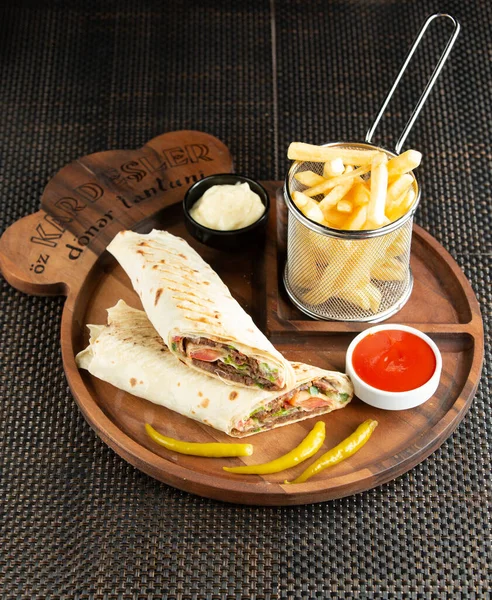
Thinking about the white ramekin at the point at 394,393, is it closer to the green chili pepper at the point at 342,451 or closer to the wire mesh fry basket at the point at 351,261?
the green chili pepper at the point at 342,451

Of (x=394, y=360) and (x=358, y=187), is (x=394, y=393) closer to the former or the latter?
(x=394, y=360)

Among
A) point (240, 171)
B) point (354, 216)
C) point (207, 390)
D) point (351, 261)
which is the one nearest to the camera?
point (207, 390)

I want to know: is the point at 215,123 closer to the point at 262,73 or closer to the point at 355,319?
the point at 262,73

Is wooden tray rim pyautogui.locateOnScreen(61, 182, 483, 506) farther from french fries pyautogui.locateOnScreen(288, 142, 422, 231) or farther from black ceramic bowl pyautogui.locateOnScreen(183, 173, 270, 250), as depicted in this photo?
black ceramic bowl pyautogui.locateOnScreen(183, 173, 270, 250)

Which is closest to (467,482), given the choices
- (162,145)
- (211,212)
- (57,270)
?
(211,212)

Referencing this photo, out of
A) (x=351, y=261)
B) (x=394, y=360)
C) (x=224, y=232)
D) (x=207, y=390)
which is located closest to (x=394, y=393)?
(x=394, y=360)

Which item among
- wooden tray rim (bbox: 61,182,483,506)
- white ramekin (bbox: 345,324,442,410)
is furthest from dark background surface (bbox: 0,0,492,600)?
white ramekin (bbox: 345,324,442,410)

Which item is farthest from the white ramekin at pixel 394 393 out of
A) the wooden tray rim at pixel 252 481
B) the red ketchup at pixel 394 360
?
the wooden tray rim at pixel 252 481
